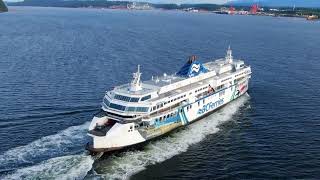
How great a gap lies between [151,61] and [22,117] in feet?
186

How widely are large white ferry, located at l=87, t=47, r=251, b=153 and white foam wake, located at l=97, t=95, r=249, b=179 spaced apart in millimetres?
1435

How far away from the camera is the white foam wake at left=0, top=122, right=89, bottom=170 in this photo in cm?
5350

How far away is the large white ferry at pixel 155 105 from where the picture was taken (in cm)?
5884

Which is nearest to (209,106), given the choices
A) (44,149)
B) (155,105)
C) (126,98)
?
(155,105)

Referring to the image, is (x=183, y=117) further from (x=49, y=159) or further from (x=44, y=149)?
(x=49, y=159)

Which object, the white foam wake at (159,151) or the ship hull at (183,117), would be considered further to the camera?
the ship hull at (183,117)

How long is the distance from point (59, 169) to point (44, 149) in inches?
255

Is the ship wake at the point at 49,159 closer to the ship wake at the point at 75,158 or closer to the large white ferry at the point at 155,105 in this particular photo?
the ship wake at the point at 75,158

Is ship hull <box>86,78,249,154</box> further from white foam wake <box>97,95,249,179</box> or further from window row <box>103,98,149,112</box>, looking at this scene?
window row <box>103,98,149,112</box>

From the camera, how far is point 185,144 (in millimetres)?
62188

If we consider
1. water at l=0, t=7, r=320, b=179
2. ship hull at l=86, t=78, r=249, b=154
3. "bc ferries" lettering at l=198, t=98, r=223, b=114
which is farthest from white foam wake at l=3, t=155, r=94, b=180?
"bc ferries" lettering at l=198, t=98, r=223, b=114

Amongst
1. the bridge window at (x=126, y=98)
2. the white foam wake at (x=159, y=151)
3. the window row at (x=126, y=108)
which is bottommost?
the white foam wake at (x=159, y=151)

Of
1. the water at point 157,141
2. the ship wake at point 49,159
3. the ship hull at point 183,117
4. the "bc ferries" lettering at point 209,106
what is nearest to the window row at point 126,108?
the ship hull at point 183,117

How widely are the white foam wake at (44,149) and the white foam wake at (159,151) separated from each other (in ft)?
20.7
